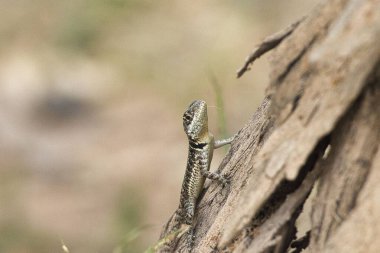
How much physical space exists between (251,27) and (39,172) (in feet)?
12.6

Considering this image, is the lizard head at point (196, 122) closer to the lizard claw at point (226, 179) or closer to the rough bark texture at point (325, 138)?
the lizard claw at point (226, 179)

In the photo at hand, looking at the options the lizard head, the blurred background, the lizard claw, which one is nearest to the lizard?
the lizard head

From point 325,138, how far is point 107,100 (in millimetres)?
9692

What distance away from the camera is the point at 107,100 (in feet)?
42.7

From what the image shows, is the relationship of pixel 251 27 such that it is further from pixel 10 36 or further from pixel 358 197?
pixel 358 197

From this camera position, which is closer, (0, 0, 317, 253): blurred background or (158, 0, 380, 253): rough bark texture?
(158, 0, 380, 253): rough bark texture

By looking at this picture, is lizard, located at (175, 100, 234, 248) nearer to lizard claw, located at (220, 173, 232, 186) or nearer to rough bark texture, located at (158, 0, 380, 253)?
lizard claw, located at (220, 173, 232, 186)

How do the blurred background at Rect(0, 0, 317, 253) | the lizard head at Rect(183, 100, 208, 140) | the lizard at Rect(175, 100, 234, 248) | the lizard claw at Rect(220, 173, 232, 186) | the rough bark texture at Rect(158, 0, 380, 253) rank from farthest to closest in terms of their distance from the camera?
the blurred background at Rect(0, 0, 317, 253), the lizard head at Rect(183, 100, 208, 140), the lizard at Rect(175, 100, 234, 248), the lizard claw at Rect(220, 173, 232, 186), the rough bark texture at Rect(158, 0, 380, 253)

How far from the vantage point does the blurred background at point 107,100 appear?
10852mm

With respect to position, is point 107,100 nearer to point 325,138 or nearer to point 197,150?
point 197,150

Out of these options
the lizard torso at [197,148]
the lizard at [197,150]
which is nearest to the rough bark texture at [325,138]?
the lizard at [197,150]

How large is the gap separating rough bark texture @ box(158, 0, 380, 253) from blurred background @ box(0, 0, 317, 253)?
6.25 m

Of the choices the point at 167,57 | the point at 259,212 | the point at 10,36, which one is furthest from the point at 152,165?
the point at 259,212

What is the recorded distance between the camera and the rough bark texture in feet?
10.3
